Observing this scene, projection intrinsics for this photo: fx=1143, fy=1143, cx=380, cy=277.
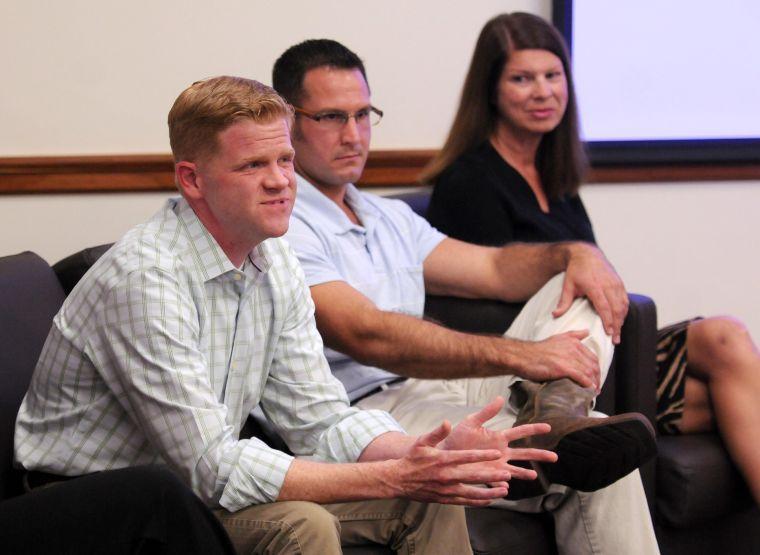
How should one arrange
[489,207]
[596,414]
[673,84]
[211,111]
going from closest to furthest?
[211,111] → [596,414] → [489,207] → [673,84]

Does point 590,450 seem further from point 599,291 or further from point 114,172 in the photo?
point 114,172

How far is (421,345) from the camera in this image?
2.17 metres

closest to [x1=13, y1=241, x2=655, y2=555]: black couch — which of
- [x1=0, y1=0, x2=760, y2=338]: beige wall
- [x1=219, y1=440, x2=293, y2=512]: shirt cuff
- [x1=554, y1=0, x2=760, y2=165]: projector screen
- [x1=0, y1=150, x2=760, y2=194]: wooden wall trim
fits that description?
[x1=219, y1=440, x2=293, y2=512]: shirt cuff

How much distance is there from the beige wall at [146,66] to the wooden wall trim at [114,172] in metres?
0.03

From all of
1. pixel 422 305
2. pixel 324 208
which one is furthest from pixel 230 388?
pixel 422 305

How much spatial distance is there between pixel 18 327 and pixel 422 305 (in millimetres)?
906

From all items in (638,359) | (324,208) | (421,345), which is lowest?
(638,359)

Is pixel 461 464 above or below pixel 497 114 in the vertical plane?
below

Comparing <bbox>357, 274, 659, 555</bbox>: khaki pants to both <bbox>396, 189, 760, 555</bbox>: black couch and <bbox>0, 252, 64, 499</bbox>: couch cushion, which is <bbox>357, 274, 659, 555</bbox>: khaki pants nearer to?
<bbox>396, 189, 760, 555</bbox>: black couch

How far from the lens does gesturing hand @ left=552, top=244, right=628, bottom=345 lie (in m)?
2.23

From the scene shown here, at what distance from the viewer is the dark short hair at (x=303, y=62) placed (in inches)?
91.3

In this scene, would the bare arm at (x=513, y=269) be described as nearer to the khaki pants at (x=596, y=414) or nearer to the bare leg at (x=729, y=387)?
the khaki pants at (x=596, y=414)

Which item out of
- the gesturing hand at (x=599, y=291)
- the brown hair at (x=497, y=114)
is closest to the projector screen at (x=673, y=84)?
the brown hair at (x=497, y=114)

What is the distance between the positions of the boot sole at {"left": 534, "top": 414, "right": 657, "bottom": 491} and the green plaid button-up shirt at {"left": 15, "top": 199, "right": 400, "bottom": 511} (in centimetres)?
28
